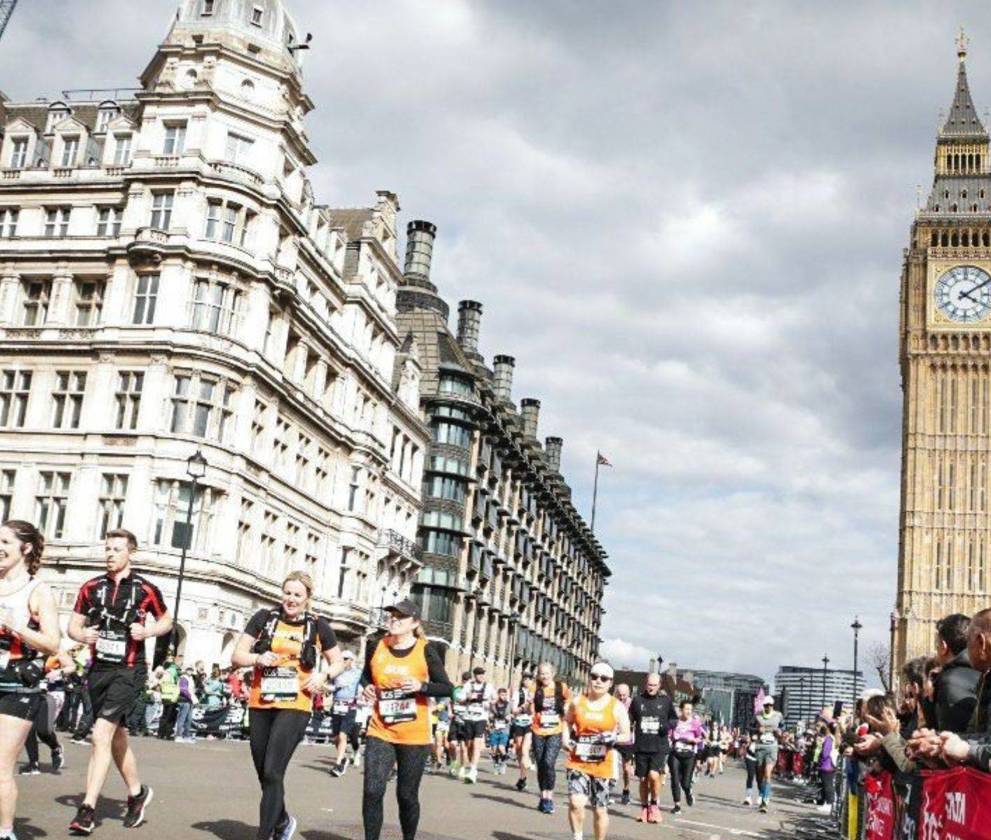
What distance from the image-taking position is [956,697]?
24.7ft

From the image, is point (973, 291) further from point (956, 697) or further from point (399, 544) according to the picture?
point (956, 697)

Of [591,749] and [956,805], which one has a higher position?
[956,805]

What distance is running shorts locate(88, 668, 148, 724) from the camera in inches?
396

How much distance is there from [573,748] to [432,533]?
5666cm

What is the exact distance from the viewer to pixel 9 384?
1812 inches

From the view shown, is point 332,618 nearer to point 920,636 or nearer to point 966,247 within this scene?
point 920,636

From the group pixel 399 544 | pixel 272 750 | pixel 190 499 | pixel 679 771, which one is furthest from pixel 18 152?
pixel 272 750

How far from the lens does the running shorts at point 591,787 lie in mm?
12953

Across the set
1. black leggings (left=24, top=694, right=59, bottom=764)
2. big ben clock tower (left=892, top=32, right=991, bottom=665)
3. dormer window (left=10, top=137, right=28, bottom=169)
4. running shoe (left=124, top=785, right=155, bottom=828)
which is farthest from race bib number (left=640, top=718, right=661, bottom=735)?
big ben clock tower (left=892, top=32, right=991, bottom=665)

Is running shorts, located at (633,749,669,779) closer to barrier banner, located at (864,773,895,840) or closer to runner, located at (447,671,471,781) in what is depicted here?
runner, located at (447,671,471,781)

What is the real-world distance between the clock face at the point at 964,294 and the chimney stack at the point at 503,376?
154 feet

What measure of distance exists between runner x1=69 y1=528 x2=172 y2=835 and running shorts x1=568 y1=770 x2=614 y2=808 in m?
4.49

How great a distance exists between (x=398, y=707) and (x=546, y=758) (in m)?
9.75

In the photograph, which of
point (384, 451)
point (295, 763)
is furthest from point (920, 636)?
point (295, 763)
